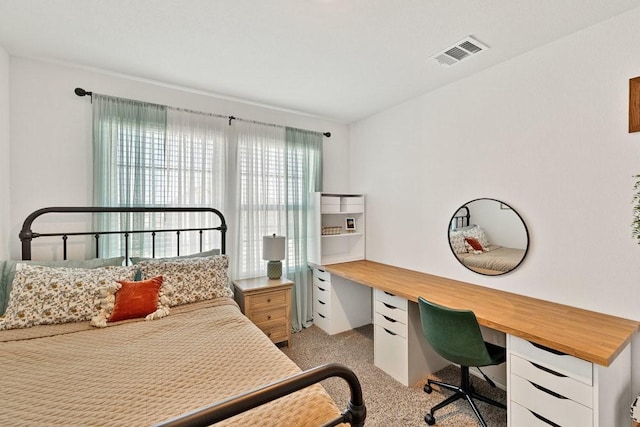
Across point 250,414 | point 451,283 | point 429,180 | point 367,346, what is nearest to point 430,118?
point 429,180

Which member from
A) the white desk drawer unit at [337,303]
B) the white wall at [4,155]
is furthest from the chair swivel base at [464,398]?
the white wall at [4,155]

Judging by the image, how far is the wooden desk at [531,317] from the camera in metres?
1.35

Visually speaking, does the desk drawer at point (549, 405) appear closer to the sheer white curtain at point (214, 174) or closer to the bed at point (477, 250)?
the bed at point (477, 250)

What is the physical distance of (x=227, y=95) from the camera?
114 inches

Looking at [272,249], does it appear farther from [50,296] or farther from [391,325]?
[50,296]

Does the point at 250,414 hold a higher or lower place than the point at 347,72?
lower

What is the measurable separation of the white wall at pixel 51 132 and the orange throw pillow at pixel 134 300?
0.95 meters

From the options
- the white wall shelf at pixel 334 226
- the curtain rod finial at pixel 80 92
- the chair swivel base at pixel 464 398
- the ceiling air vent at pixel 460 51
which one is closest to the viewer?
the chair swivel base at pixel 464 398

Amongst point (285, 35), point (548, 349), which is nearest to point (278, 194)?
point (285, 35)

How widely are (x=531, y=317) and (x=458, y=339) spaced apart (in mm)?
453

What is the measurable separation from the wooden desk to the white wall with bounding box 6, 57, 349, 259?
2602 millimetres

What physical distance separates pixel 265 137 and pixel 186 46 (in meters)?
1.25

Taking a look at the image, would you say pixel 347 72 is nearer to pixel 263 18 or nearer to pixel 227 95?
pixel 263 18

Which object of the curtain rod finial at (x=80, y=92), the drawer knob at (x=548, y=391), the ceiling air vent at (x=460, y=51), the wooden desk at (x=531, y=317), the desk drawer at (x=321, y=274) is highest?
the ceiling air vent at (x=460, y=51)
